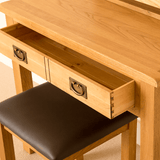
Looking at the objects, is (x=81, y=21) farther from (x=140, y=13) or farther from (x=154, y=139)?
(x=154, y=139)

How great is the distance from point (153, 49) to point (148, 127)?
25 centimetres

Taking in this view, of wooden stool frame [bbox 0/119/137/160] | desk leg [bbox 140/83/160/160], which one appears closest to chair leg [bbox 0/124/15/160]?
wooden stool frame [bbox 0/119/137/160]

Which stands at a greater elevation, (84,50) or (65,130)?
(84,50)

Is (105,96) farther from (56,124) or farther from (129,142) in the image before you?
(129,142)

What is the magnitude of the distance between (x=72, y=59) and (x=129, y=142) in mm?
480

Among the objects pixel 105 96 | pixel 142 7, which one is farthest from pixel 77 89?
pixel 142 7

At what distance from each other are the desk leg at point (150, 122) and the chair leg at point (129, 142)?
0.30m

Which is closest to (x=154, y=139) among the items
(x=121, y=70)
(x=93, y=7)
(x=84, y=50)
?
(x=121, y=70)

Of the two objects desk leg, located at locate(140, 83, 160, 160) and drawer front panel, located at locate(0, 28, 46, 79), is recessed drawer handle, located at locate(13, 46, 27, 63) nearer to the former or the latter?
drawer front panel, located at locate(0, 28, 46, 79)

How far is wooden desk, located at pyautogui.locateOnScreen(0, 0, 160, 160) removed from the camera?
107 centimetres

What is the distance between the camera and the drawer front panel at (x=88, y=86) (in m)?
1.04

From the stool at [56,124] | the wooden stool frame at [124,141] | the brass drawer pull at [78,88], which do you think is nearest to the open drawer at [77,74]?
the brass drawer pull at [78,88]

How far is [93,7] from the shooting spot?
1.47 metres

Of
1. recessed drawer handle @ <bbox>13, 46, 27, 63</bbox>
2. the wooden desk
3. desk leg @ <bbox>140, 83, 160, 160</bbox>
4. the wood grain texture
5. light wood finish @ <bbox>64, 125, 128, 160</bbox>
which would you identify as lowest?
light wood finish @ <bbox>64, 125, 128, 160</bbox>
